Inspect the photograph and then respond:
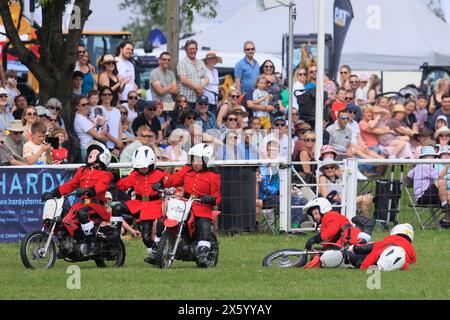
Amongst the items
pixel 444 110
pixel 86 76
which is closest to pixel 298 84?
pixel 444 110

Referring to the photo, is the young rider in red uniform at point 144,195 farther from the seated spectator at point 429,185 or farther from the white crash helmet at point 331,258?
the seated spectator at point 429,185

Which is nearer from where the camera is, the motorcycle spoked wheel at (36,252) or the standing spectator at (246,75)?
the motorcycle spoked wheel at (36,252)

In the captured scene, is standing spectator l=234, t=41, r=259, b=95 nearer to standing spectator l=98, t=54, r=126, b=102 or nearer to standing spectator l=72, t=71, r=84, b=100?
standing spectator l=98, t=54, r=126, b=102

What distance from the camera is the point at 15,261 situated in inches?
669

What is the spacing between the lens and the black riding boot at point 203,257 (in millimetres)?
16328

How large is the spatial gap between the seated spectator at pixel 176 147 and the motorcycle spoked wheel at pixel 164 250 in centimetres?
539

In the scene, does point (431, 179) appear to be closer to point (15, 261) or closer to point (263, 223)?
point (263, 223)

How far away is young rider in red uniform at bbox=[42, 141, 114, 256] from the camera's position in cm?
1641

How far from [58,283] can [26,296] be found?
1.19 meters

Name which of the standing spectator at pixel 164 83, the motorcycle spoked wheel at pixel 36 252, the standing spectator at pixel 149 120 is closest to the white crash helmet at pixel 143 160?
the motorcycle spoked wheel at pixel 36 252

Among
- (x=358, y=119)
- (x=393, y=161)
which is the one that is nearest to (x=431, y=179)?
(x=393, y=161)

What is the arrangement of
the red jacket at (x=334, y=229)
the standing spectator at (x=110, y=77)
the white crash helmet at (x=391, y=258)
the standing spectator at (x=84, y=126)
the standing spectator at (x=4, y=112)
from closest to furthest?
the white crash helmet at (x=391, y=258) < the red jacket at (x=334, y=229) < the standing spectator at (x=4, y=112) < the standing spectator at (x=84, y=126) < the standing spectator at (x=110, y=77)

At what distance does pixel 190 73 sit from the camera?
25.3m

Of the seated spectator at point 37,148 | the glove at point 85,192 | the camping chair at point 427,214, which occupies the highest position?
the seated spectator at point 37,148
